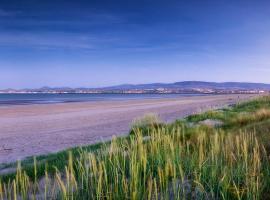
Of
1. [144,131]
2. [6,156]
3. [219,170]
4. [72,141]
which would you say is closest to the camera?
[219,170]

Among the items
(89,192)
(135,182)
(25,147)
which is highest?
(135,182)

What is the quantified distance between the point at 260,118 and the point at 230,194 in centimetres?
928

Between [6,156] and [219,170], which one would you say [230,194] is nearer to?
[219,170]

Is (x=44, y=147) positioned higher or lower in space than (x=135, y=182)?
lower

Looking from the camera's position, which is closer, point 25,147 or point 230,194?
point 230,194

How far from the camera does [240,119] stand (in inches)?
487

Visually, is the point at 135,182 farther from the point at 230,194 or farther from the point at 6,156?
the point at 6,156

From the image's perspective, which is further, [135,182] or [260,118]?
[260,118]

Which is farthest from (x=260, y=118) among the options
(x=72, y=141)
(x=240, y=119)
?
(x=72, y=141)

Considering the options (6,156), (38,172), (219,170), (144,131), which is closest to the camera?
(219,170)

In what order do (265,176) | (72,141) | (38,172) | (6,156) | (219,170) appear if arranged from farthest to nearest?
(72,141), (6,156), (38,172), (219,170), (265,176)

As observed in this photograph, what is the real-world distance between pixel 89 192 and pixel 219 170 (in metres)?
1.66

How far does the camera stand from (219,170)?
4.68m

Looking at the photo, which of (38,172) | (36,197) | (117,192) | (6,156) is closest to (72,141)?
(6,156)
